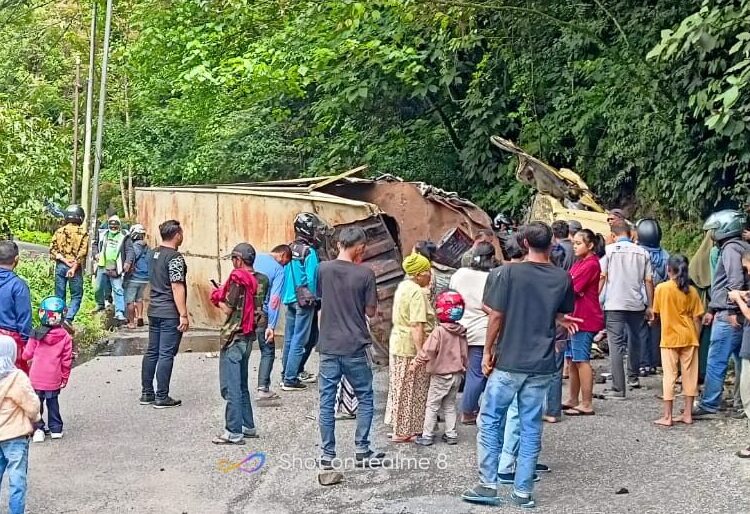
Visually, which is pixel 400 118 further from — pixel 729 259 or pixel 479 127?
pixel 729 259

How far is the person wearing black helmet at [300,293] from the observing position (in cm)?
1001

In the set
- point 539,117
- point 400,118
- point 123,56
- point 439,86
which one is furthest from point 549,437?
point 123,56

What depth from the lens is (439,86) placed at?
59.1 ft

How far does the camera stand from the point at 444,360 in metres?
7.96

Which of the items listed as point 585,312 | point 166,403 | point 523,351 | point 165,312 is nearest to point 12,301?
point 165,312

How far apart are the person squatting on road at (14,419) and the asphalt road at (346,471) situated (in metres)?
0.65

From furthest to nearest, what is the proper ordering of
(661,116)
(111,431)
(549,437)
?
1. (661,116)
2. (111,431)
3. (549,437)

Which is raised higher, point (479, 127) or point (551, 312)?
point (479, 127)

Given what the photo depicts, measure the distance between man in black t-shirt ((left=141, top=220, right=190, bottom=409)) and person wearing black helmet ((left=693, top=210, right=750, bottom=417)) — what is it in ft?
15.8

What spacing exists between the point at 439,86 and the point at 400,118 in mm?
1724

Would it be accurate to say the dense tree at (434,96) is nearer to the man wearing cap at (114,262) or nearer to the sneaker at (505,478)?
the man wearing cap at (114,262)

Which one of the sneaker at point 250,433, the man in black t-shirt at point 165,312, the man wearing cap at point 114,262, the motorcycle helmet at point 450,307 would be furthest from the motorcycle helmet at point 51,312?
the man wearing cap at point 114,262

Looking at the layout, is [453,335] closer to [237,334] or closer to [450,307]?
[450,307]

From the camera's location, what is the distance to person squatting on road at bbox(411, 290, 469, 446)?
7969mm
